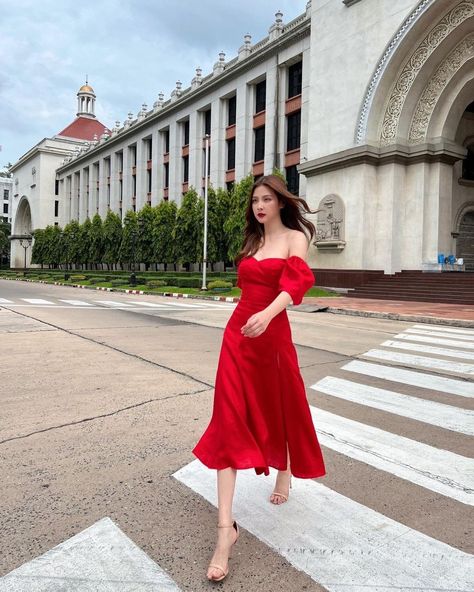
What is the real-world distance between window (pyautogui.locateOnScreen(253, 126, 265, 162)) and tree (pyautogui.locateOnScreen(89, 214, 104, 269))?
22.6 meters

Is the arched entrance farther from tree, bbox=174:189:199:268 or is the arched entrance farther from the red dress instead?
the red dress

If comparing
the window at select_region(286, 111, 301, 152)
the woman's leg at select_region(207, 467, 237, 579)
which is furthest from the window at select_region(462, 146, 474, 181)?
the woman's leg at select_region(207, 467, 237, 579)

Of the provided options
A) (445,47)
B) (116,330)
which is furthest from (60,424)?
(445,47)

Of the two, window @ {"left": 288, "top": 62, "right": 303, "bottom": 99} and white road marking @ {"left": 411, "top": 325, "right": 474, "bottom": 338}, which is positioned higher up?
window @ {"left": 288, "top": 62, "right": 303, "bottom": 99}

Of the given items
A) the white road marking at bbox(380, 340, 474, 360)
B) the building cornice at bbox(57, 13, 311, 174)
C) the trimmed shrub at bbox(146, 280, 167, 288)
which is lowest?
the white road marking at bbox(380, 340, 474, 360)

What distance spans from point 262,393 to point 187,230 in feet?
110

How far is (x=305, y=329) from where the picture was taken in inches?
448

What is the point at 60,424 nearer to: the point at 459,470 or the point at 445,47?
the point at 459,470

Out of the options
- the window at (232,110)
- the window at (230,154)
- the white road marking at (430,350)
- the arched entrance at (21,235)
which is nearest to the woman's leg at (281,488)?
the white road marking at (430,350)

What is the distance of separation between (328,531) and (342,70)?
1107 inches

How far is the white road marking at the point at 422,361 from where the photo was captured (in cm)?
698

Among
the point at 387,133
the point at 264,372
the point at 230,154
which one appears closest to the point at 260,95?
the point at 230,154

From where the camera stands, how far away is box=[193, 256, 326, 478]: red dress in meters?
2.44

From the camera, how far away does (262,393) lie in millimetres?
2541
